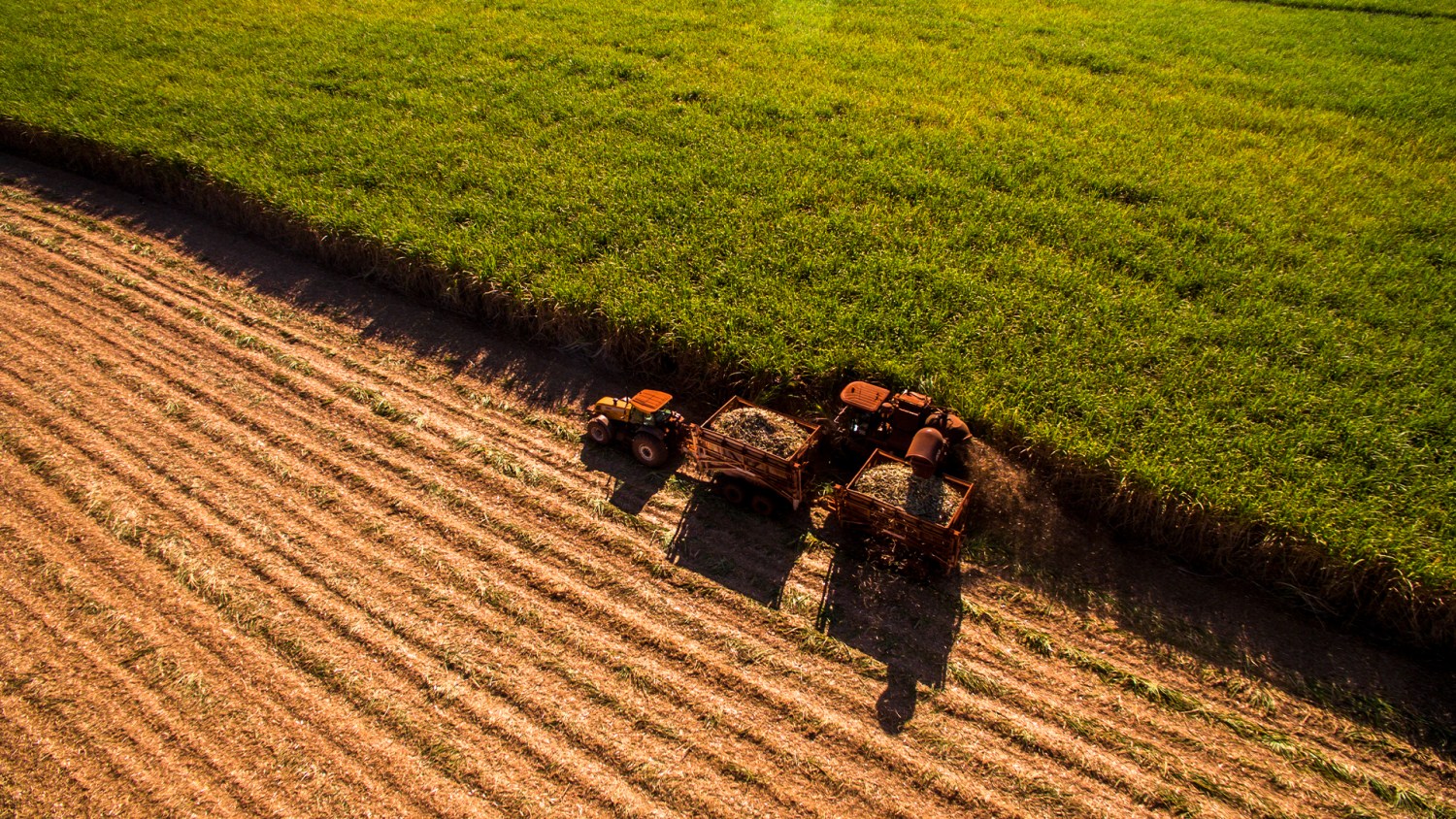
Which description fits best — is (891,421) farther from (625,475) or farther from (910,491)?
(625,475)

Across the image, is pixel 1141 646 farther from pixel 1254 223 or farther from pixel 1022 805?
pixel 1254 223

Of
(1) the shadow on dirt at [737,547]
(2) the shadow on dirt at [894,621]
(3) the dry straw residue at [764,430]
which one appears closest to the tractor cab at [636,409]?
(3) the dry straw residue at [764,430]

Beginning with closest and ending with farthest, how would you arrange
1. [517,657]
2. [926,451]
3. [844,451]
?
[517,657] < [926,451] < [844,451]

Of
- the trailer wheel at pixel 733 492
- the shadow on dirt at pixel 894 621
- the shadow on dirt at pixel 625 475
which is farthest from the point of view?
the shadow on dirt at pixel 625 475

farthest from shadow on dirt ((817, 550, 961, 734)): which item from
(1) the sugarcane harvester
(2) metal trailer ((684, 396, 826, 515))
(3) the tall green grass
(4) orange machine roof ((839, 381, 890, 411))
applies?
(3) the tall green grass

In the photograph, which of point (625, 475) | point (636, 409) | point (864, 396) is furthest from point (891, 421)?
point (625, 475)

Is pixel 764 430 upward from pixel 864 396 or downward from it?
downward

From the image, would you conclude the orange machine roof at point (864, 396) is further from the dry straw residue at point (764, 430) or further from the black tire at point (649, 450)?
the black tire at point (649, 450)
